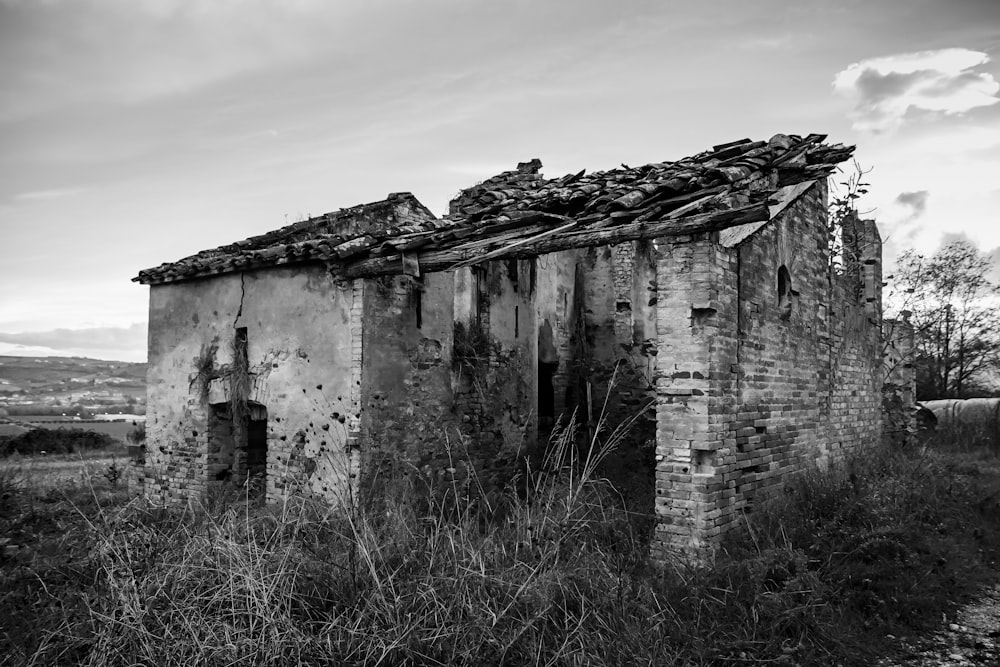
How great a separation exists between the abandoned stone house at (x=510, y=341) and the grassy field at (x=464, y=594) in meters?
0.92

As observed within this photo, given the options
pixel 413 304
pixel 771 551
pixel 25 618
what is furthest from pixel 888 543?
pixel 25 618

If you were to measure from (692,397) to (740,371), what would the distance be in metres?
0.82

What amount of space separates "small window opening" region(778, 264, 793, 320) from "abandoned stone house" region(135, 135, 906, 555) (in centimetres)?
2

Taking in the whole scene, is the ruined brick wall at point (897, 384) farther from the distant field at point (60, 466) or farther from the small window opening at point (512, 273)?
the distant field at point (60, 466)

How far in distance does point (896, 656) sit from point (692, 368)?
263 centimetres

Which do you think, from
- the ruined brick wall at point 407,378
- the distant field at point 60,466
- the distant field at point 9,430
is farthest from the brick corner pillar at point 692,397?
the distant field at point 9,430

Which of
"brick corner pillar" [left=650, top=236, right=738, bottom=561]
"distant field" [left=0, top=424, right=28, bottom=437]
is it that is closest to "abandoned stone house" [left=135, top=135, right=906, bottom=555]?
"brick corner pillar" [left=650, top=236, right=738, bottom=561]

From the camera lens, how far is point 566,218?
6664 mm

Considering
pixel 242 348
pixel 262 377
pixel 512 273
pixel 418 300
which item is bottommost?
pixel 262 377

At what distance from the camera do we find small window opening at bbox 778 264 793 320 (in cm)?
779

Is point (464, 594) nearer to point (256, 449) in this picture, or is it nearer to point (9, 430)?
point (256, 449)

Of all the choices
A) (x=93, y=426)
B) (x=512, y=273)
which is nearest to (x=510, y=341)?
(x=512, y=273)

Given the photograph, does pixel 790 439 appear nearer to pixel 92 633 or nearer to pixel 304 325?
pixel 304 325

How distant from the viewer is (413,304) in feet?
26.9
